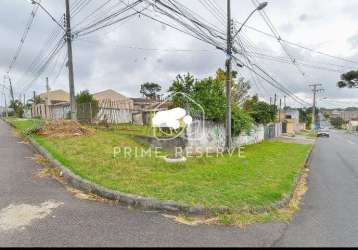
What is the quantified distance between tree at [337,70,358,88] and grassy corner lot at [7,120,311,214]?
3562cm

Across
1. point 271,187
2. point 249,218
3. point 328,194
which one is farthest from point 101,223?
point 328,194

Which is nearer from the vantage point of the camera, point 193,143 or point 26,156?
point 26,156

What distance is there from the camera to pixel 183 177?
693 cm

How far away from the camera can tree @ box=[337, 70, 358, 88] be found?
122 feet

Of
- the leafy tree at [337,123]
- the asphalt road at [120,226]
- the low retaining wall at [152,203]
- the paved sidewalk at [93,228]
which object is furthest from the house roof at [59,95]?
the leafy tree at [337,123]

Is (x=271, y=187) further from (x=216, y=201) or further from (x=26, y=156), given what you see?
(x=26, y=156)

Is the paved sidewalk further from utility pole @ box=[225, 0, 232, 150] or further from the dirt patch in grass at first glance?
utility pole @ box=[225, 0, 232, 150]

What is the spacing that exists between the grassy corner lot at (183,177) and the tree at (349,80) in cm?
3562

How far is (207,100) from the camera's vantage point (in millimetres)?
13164

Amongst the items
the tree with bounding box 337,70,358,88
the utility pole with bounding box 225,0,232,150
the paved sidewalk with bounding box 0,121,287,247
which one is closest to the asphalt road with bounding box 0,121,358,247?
the paved sidewalk with bounding box 0,121,287,247

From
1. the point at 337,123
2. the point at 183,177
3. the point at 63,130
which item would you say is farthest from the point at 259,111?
the point at 337,123

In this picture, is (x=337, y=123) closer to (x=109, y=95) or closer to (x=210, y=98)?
(x=109, y=95)

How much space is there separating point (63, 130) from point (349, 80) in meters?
38.9

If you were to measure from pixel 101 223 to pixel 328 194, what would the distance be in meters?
5.76
